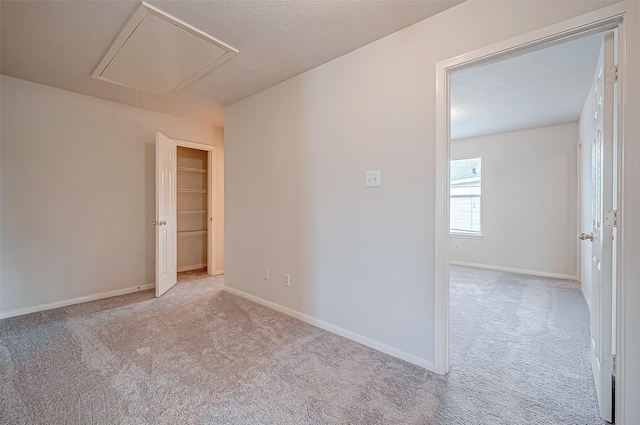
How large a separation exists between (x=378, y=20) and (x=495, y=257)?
4628mm

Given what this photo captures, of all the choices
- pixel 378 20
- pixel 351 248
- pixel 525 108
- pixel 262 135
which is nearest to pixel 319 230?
pixel 351 248

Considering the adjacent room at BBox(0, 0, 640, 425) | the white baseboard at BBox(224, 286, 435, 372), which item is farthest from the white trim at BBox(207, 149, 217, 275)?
the white baseboard at BBox(224, 286, 435, 372)

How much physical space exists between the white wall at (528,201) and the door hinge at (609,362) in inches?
143

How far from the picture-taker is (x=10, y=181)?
272 centimetres

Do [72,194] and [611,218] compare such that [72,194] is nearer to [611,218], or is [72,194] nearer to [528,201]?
[611,218]

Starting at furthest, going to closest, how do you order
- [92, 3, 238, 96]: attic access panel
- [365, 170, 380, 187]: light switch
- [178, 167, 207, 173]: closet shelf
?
[178, 167, 207, 173]: closet shelf → [365, 170, 380, 187]: light switch → [92, 3, 238, 96]: attic access panel

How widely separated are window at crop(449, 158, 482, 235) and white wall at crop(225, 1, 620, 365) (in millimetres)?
3926

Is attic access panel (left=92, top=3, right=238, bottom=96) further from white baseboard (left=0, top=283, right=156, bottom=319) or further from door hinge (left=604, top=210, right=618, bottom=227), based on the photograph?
door hinge (left=604, top=210, right=618, bottom=227)

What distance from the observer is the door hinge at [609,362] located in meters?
1.37

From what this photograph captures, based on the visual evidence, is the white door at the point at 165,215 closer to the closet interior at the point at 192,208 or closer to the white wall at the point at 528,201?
the closet interior at the point at 192,208

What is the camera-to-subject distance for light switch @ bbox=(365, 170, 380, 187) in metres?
2.13

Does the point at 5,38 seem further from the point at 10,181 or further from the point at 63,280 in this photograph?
the point at 63,280

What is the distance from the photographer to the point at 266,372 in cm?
181

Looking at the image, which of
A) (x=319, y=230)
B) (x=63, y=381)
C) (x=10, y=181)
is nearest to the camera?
(x=63, y=381)
